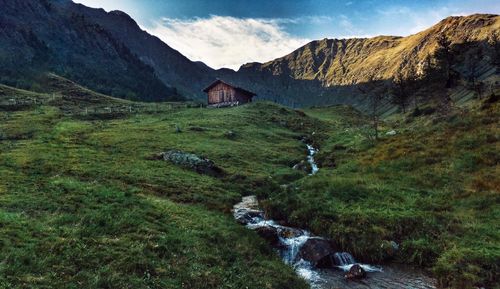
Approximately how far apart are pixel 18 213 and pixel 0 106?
2559 inches

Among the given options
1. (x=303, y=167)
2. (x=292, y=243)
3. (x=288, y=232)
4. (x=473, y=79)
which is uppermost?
(x=473, y=79)

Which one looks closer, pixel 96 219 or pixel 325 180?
pixel 96 219

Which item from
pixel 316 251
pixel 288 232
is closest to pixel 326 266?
pixel 316 251

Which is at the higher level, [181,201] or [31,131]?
[31,131]

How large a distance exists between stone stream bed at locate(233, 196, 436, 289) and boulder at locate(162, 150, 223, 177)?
13669 mm

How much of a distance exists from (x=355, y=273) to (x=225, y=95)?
98318mm

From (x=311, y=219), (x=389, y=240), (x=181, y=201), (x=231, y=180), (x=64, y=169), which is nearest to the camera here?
(x=389, y=240)

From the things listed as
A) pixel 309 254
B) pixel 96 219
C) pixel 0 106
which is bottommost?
pixel 309 254

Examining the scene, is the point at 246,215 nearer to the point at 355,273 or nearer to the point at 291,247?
the point at 291,247

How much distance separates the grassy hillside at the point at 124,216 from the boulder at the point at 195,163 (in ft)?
4.30

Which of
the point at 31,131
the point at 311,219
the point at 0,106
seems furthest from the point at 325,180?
the point at 0,106

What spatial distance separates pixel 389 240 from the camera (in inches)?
930

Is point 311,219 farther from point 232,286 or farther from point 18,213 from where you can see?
point 18,213

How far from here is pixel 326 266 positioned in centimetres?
2198
